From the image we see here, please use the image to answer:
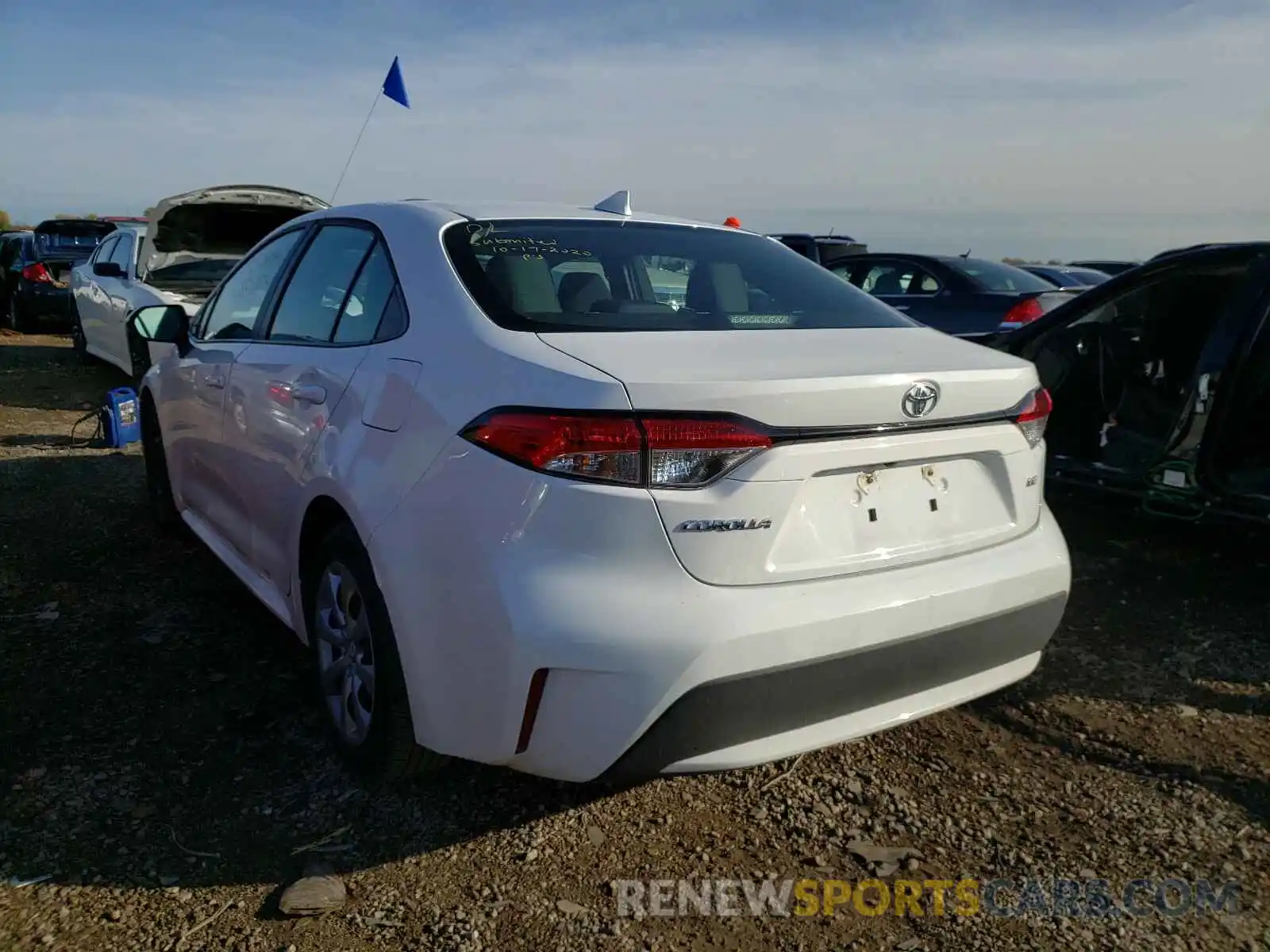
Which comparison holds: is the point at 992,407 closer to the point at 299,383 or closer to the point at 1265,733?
the point at 1265,733

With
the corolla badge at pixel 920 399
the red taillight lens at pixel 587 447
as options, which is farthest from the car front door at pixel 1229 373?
the red taillight lens at pixel 587 447

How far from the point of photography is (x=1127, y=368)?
17.6 ft

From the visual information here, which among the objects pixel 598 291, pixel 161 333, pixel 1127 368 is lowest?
pixel 1127 368

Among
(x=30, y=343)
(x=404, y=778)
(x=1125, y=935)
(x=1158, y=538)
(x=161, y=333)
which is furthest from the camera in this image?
(x=30, y=343)

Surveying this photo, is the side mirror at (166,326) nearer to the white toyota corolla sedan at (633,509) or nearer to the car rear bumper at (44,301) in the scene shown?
the white toyota corolla sedan at (633,509)

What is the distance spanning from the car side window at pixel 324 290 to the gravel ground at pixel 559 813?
119 centimetres

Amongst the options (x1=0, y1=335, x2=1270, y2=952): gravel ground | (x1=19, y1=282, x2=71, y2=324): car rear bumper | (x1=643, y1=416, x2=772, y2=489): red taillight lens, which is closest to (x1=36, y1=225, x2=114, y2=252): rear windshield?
(x1=19, y1=282, x2=71, y2=324): car rear bumper

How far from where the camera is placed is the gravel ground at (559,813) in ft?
7.60

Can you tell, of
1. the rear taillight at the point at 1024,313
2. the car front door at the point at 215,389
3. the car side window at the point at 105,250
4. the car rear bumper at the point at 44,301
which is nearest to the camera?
the car front door at the point at 215,389

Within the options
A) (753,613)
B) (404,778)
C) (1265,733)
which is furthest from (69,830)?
(1265,733)

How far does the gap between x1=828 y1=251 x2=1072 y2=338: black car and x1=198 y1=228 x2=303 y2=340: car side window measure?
5.96m

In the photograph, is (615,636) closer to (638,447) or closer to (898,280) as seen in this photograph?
(638,447)

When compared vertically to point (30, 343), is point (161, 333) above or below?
above

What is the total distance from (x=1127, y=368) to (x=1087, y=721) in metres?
2.76
